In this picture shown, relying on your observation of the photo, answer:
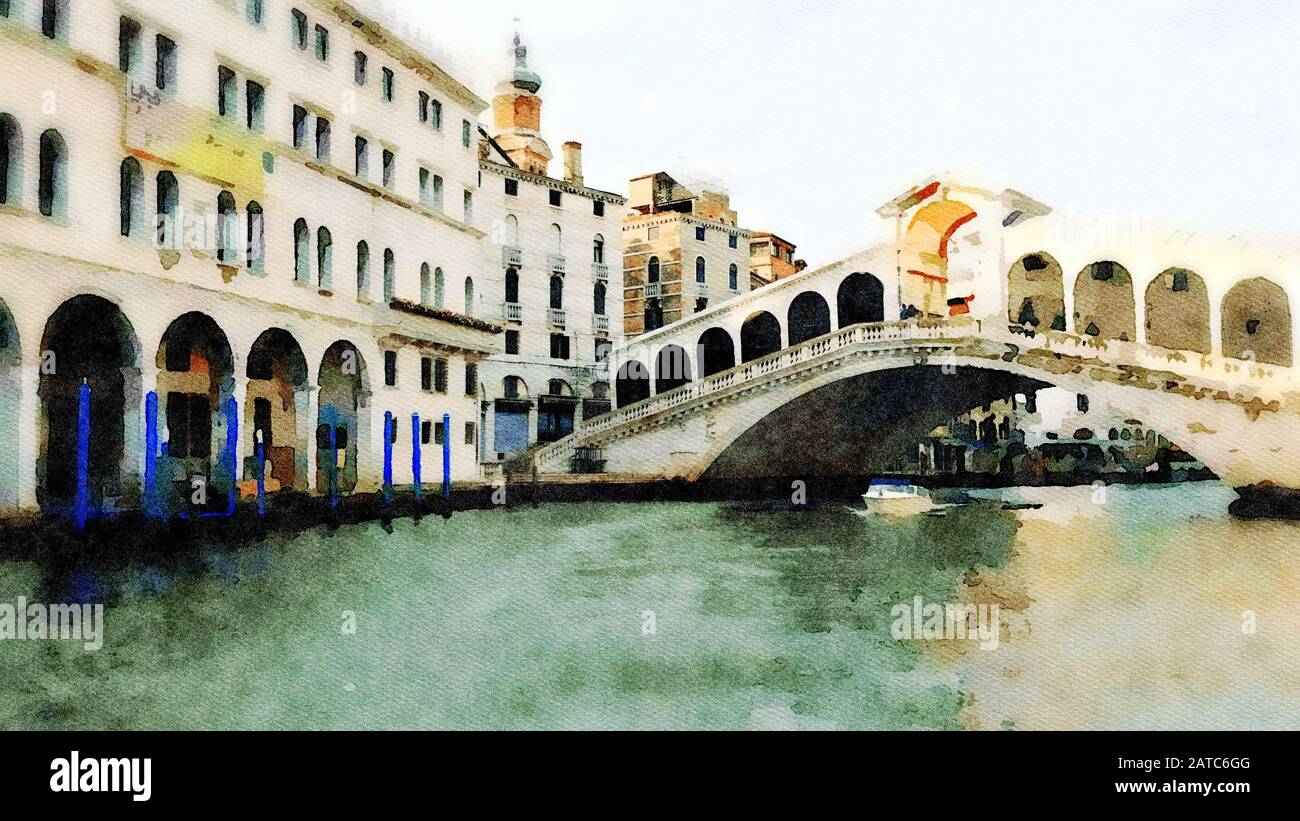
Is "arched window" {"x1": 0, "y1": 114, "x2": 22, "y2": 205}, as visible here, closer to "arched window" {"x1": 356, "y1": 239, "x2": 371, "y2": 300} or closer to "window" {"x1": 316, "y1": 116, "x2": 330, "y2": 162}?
"window" {"x1": 316, "y1": 116, "x2": 330, "y2": 162}

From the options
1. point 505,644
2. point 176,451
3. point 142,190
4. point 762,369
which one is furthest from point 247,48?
point 762,369

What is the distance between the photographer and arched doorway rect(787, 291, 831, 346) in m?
8.79

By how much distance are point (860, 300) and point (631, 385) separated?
7.54ft

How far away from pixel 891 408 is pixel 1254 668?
6476mm

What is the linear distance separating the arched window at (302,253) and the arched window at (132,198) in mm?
1238

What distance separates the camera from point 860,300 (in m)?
8.16

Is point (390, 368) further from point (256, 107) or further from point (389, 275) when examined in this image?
point (256, 107)

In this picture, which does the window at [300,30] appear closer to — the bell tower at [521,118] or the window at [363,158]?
the window at [363,158]

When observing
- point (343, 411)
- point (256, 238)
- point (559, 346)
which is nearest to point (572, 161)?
point (256, 238)

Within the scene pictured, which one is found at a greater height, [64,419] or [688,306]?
[688,306]

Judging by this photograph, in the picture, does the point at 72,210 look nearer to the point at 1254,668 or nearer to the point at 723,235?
the point at 1254,668

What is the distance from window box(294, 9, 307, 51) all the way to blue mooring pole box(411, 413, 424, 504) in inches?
96.8

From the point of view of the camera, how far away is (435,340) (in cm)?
668

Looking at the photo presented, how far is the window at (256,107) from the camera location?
517cm
